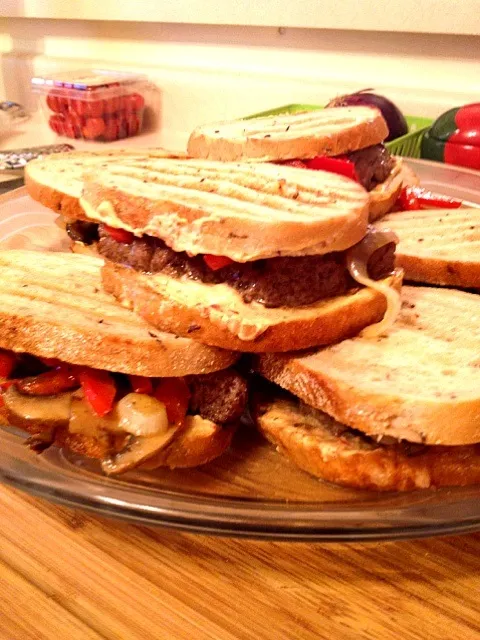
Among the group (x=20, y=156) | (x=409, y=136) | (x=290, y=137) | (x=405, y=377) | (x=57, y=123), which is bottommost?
(x=57, y=123)

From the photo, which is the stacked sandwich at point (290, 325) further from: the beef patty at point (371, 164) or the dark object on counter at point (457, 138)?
the dark object on counter at point (457, 138)

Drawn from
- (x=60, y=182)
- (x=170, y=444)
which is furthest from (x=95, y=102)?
(x=170, y=444)

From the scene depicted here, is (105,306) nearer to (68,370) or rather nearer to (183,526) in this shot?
(68,370)

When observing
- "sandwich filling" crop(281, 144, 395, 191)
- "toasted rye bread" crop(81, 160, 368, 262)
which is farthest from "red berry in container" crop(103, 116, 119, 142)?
"toasted rye bread" crop(81, 160, 368, 262)

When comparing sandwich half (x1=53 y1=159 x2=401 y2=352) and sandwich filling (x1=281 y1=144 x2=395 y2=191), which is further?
sandwich filling (x1=281 y1=144 x2=395 y2=191)

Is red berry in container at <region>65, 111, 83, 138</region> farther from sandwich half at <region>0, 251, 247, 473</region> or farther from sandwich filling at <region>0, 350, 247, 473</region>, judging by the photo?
sandwich filling at <region>0, 350, 247, 473</region>

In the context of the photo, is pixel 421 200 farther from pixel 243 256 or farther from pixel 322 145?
pixel 243 256
